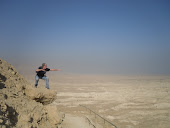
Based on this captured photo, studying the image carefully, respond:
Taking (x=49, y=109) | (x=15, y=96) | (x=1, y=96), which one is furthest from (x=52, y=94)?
(x=1, y=96)

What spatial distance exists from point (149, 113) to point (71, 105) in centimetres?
926

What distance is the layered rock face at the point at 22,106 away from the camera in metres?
4.03

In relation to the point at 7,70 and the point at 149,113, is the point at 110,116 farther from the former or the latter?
the point at 7,70

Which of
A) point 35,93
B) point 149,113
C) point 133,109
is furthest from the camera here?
point 133,109

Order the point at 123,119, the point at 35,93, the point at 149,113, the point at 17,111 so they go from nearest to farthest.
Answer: the point at 17,111 < the point at 35,93 < the point at 123,119 < the point at 149,113

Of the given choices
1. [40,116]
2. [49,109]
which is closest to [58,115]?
[49,109]

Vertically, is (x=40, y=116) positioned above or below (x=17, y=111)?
below

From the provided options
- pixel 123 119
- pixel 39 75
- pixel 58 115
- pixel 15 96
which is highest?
pixel 39 75

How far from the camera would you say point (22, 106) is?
16.3 ft

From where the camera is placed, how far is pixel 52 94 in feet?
23.1

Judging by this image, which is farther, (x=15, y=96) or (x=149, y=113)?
(x=149, y=113)

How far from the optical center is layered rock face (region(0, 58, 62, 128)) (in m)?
4.03

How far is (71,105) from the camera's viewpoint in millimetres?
19625

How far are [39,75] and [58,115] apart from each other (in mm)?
2007
